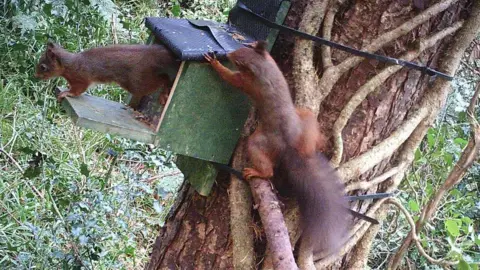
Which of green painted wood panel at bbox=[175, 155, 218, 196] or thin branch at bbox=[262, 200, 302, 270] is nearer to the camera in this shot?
thin branch at bbox=[262, 200, 302, 270]

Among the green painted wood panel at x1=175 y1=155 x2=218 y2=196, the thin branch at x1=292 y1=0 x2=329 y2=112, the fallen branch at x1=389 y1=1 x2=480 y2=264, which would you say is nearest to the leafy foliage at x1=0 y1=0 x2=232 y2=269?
the green painted wood panel at x1=175 y1=155 x2=218 y2=196

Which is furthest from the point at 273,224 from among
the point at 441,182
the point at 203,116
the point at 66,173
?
the point at 66,173

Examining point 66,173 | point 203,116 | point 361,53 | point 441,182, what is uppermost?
point 361,53

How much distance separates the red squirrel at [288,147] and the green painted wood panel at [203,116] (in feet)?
0.20

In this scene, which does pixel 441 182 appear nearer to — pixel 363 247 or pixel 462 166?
pixel 462 166

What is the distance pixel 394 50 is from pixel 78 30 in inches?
103

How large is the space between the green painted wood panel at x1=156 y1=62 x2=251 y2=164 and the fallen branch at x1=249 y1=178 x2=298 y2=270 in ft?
0.53

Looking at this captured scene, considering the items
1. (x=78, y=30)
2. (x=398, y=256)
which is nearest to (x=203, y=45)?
(x=398, y=256)

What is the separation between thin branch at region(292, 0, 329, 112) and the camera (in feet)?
5.34

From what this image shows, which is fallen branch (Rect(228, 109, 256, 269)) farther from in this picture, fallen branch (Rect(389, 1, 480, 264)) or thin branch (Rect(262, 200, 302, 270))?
fallen branch (Rect(389, 1, 480, 264))

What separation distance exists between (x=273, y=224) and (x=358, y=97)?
1.41 ft

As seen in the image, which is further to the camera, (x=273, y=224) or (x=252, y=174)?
(x=252, y=174)

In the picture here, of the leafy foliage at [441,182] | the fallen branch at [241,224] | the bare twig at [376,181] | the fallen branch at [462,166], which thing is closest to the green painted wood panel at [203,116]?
the fallen branch at [241,224]

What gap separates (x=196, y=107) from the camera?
1645 millimetres
